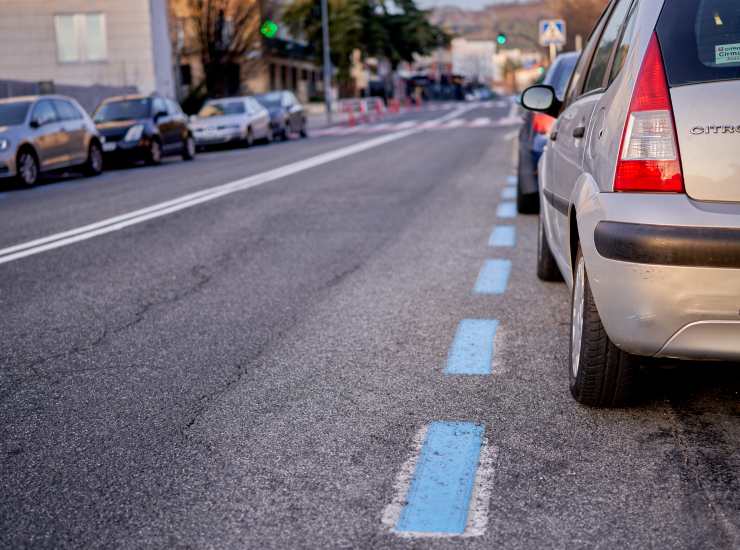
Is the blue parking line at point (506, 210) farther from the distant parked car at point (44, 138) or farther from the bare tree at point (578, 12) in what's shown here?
the bare tree at point (578, 12)

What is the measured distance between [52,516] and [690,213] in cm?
206

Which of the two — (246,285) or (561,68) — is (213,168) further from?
(246,285)

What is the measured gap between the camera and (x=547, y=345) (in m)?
4.91

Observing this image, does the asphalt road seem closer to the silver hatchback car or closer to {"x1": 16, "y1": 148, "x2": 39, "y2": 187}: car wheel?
the silver hatchback car

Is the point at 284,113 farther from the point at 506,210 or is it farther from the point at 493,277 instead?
the point at 493,277

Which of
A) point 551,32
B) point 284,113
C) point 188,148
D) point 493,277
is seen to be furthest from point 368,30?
point 493,277

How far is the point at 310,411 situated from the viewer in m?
3.92

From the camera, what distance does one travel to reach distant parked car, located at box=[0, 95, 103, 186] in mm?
16484

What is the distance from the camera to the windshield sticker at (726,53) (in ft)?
10.7

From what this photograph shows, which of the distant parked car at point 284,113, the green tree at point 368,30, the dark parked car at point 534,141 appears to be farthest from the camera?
the green tree at point 368,30

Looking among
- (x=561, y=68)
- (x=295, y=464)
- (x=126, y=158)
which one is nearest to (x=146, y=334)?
(x=295, y=464)

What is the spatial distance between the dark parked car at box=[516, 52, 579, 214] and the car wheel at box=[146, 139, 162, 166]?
493 inches

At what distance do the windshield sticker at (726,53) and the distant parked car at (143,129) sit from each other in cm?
1841

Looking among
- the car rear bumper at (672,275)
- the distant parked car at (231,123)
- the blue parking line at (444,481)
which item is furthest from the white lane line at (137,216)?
the distant parked car at (231,123)
